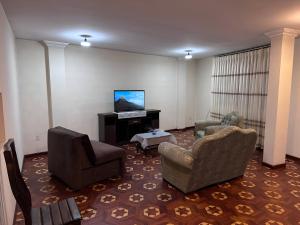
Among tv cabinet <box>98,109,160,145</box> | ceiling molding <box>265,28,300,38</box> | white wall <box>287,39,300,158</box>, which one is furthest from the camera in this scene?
tv cabinet <box>98,109,160,145</box>

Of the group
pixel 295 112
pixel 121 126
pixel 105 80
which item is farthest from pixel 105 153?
pixel 295 112

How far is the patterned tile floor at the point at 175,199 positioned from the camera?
7.81 feet

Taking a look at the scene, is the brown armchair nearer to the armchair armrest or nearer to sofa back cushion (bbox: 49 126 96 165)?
sofa back cushion (bbox: 49 126 96 165)

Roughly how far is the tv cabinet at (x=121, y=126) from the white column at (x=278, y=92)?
293cm

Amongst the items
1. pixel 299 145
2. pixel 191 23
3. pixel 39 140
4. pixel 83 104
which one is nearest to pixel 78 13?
pixel 191 23

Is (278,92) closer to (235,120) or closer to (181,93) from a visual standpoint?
(235,120)

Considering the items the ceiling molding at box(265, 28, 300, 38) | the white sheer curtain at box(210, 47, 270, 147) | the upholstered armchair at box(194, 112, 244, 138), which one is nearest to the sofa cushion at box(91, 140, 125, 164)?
the upholstered armchair at box(194, 112, 244, 138)

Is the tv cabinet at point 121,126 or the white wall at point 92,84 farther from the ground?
the white wall at point 92,84

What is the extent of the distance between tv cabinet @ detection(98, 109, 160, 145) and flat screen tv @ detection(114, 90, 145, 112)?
272mm

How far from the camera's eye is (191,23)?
3115 mm

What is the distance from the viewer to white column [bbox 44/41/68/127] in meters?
4.40

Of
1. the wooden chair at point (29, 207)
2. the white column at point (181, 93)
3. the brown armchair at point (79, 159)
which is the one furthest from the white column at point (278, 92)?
the wooden chair at point (29, 207)

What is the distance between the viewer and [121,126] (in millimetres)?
5422

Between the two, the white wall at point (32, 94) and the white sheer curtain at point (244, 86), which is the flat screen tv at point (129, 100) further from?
the white sheer curtain at point (244, 86)
